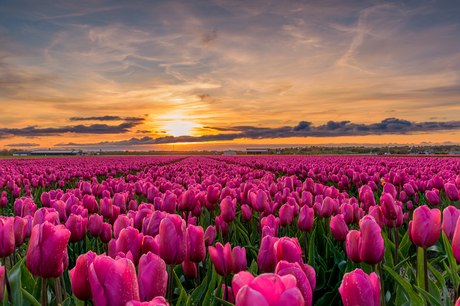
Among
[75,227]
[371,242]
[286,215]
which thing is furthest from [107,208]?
[371,242]

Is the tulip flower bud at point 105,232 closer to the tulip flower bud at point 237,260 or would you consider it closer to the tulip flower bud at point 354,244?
the tulip flower bud at point 237,260

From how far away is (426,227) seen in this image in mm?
1898

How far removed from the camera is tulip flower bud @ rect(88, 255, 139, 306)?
105 centimetres

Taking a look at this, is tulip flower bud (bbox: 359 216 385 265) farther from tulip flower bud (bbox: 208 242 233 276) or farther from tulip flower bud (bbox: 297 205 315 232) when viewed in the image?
tulip flower bud (bbox: 297 205 315 232)

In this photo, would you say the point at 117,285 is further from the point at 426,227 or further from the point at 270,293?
the point at 426,227

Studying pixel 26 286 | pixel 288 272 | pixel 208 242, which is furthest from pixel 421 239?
pixel 26 286

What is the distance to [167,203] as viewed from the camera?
3.37 m

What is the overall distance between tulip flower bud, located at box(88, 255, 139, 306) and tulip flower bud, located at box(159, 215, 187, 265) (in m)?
0.58

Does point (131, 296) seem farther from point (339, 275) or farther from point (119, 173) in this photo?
point (119, 173)

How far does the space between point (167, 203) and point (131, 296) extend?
7.66 ft

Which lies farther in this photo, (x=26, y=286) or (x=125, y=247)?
(x=26, y=286)

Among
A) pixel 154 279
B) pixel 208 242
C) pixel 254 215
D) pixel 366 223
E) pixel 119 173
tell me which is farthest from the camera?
pixel 119 173

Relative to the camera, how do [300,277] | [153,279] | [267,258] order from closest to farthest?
[300,277] < [153,279] < [267,258]

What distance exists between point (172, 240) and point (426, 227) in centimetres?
164
